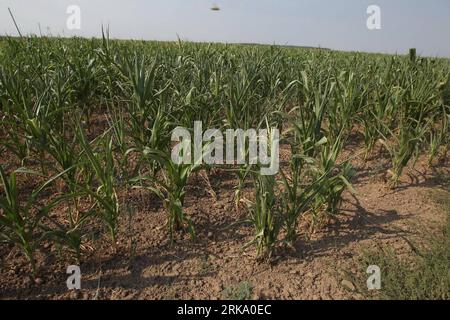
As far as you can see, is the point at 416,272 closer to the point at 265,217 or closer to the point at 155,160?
the point at 265,217

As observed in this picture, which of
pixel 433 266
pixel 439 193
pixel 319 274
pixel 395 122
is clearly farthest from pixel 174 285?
pixel 395 122

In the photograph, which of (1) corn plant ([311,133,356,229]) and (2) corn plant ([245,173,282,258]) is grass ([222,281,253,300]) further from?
(1) corn plant ([311,133,356,229])

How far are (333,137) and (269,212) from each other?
106 centimetres

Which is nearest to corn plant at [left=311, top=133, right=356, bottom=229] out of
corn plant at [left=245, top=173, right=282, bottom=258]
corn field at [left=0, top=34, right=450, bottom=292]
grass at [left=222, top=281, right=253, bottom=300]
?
corn field at [left=0, top=34, right=450, bottom=292]

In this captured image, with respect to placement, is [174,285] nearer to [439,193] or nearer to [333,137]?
[333,137]

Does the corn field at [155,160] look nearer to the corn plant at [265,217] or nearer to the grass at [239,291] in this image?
the corn plant at [265,217]

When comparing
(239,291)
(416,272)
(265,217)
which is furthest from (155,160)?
(416,272)

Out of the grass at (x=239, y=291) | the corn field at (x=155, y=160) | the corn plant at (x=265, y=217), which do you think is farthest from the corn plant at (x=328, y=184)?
the grass at (x=239, y=291)

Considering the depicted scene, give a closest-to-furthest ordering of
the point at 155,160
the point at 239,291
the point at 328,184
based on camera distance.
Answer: the point at 239,291, the point at 328,184, the point at 155,160

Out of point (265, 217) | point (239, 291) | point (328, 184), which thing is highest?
point (328, 184)

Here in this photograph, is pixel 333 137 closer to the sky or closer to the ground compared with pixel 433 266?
closer to the sky
